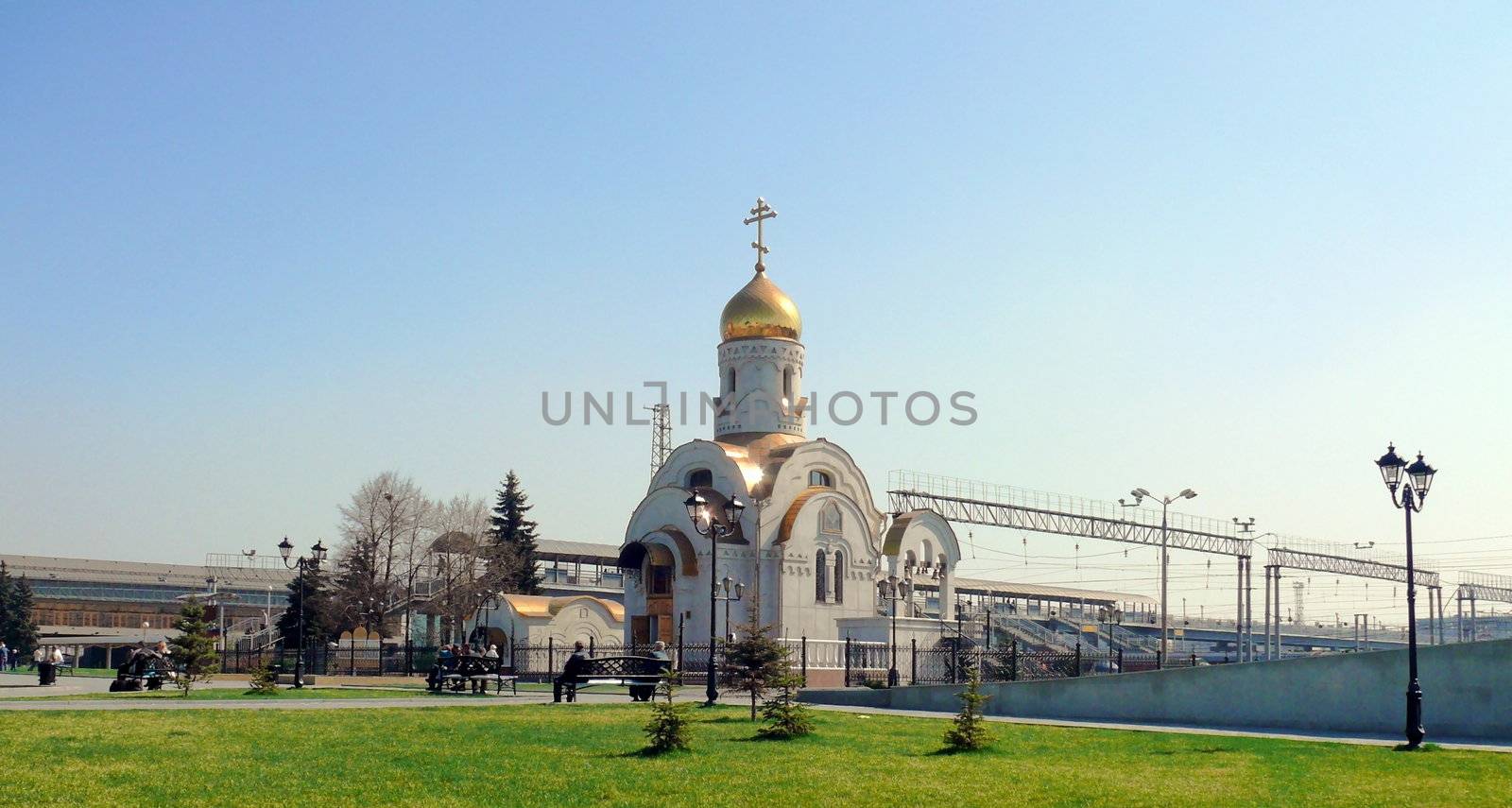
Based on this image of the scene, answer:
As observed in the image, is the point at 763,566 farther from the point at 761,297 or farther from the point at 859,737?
the point at 859,737

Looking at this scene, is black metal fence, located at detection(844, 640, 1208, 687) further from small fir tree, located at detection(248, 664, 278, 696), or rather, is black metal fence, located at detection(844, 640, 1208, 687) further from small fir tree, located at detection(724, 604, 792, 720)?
small fir tree, located at detection(248, 664, 278, 696)

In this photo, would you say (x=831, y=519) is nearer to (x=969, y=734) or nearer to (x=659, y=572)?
(x=659, y=572)

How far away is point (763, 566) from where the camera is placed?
3966cm

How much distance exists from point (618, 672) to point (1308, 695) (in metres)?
12.5

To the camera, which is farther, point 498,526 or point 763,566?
point 498,526

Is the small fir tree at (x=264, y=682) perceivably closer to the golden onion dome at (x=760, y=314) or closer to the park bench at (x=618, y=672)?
the park bench at (x=618, y=672)

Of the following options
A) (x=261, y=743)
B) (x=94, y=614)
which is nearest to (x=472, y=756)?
(x=261, y=743)

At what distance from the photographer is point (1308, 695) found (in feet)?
61.2

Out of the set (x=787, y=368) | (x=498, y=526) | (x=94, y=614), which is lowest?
(x=94, y=614)

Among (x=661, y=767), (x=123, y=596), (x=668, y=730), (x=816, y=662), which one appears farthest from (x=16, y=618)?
(x=661, y=767)

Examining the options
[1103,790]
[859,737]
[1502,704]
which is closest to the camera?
[1103,790]

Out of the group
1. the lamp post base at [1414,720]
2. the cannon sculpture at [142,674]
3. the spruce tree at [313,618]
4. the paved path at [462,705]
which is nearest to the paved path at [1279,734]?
the paved path at [462,705]

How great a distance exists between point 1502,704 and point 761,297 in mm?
28917

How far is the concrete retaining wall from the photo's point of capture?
1703 cm
